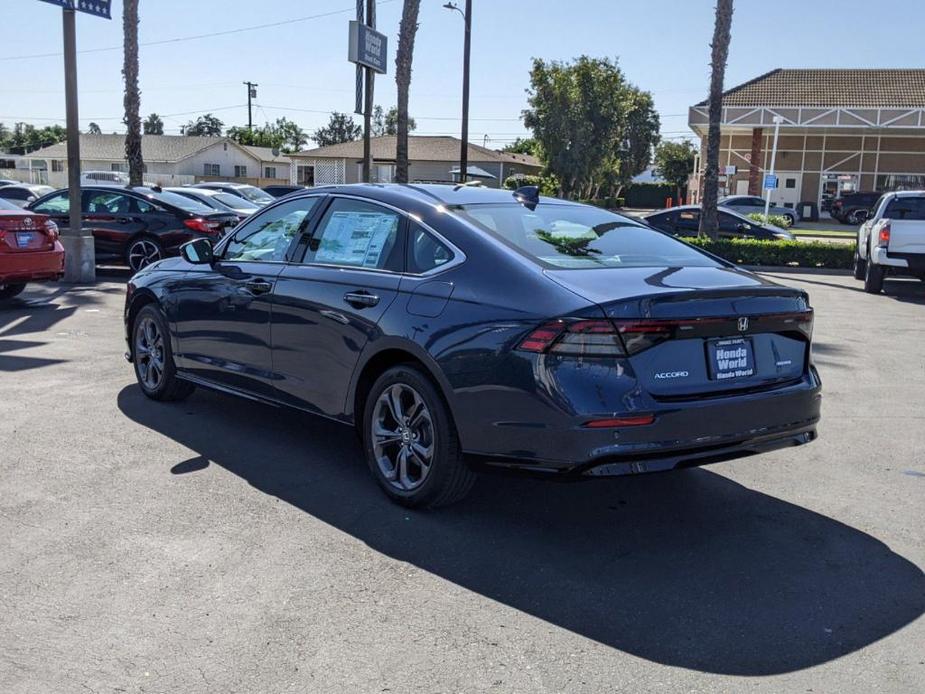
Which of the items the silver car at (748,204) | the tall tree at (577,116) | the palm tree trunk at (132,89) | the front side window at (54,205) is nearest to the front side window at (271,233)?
the front side window at (54,205)

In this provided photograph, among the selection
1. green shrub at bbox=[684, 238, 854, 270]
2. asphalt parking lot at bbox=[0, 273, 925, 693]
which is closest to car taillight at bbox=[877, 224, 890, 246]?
green shrub at bbox=[684, 238, 854, 270]

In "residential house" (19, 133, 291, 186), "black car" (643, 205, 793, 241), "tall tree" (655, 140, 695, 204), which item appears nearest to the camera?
"black car" (643, 205, 793, 241)

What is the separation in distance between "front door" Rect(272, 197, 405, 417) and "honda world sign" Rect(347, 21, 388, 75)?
17.6m

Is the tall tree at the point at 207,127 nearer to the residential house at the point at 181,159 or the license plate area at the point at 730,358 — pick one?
the residential house at the point at 181,159

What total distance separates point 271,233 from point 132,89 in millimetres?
22249

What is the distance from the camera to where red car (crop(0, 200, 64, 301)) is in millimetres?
11414

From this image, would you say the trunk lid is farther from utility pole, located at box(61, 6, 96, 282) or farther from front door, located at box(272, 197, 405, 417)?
utility pole, located at box(61, 6, 96, 282)

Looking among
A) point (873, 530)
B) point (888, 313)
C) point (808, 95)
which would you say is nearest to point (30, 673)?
point (873, 530)

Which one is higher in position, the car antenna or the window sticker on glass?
the car antenna

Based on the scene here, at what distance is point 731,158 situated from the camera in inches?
1842

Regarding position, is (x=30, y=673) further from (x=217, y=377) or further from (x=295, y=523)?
(x=217, y=377)

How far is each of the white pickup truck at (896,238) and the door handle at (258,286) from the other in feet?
41.5

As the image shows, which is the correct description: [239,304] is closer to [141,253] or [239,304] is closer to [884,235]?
[141,253]

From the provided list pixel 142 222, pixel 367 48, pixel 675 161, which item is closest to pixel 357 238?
pixel 142 222
